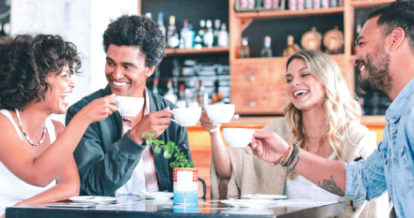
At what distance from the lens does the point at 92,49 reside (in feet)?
13.0

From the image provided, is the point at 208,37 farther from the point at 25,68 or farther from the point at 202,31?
the point at 25,68

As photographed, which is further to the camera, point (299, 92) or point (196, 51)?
point (196, 51)

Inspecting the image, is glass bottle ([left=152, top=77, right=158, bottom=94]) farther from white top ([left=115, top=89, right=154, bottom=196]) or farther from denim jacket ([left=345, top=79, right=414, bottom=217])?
denim jacket ([left=345, top=79, right=414, bottom=217])

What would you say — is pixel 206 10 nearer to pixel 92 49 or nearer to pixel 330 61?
pixel 92 49

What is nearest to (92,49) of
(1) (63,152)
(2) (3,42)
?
(2) (3,42)

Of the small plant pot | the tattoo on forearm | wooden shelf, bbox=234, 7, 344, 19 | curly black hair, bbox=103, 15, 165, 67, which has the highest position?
wooden shelf, bbox=234, 7, 344, 19

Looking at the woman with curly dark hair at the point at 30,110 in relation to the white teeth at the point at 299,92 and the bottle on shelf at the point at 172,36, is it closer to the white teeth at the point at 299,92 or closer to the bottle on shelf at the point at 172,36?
the white teeth at the point at 299,92

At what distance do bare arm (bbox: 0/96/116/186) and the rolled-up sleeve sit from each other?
0.88m

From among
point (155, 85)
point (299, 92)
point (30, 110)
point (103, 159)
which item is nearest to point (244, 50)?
point (155, 85)

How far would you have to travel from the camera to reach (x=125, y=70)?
2537mm

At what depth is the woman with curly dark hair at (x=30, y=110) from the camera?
1945 millimetres

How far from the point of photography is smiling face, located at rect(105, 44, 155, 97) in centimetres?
253

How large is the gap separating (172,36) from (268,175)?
A: 7.50 ft

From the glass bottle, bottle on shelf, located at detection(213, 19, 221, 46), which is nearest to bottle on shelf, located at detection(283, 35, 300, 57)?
bottle on shelf, located at detection(213, 19, 221, 46)
